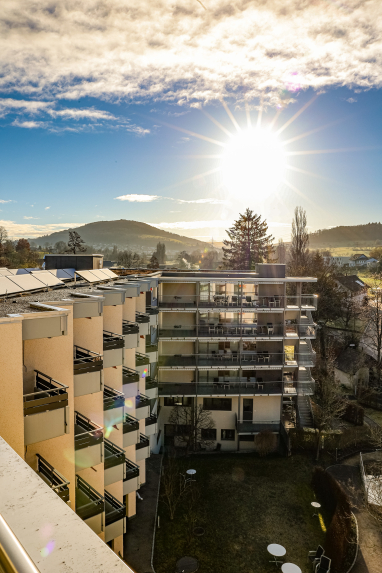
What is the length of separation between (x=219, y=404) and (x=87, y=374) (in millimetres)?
19333

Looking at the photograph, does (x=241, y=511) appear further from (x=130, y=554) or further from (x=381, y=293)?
(x=381, y=293)

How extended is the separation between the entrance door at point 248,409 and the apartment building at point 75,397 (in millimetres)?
12620

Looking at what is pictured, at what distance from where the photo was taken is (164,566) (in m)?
15.4

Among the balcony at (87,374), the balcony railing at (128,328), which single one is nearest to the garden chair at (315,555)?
the balcony railing at (128,328)

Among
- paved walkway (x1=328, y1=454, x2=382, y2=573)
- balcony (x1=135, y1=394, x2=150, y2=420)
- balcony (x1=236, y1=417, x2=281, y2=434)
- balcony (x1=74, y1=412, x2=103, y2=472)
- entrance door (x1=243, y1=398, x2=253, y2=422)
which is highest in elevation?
balcony (x1=74, y1=412, x2=103, y2=472)

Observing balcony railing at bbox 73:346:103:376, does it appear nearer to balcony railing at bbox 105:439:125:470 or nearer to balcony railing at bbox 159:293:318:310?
balcony railing at bbox 105:439:125:470

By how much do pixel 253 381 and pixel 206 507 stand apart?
10.3 meters

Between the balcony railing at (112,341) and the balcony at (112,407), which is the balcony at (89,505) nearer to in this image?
the balcony at (112,407)

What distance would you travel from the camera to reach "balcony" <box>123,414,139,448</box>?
14.1 metres

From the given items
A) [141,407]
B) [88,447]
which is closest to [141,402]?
[141,407]

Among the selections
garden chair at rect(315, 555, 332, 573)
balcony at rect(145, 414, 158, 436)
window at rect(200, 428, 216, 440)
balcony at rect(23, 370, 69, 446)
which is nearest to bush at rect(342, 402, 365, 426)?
window at rect(200, 428, 216, 440)

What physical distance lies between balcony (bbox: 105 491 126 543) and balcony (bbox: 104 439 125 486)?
0.68 meters

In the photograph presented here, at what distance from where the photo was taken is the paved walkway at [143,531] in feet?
49.8

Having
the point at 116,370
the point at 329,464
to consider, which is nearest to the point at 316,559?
the point at 329,464
